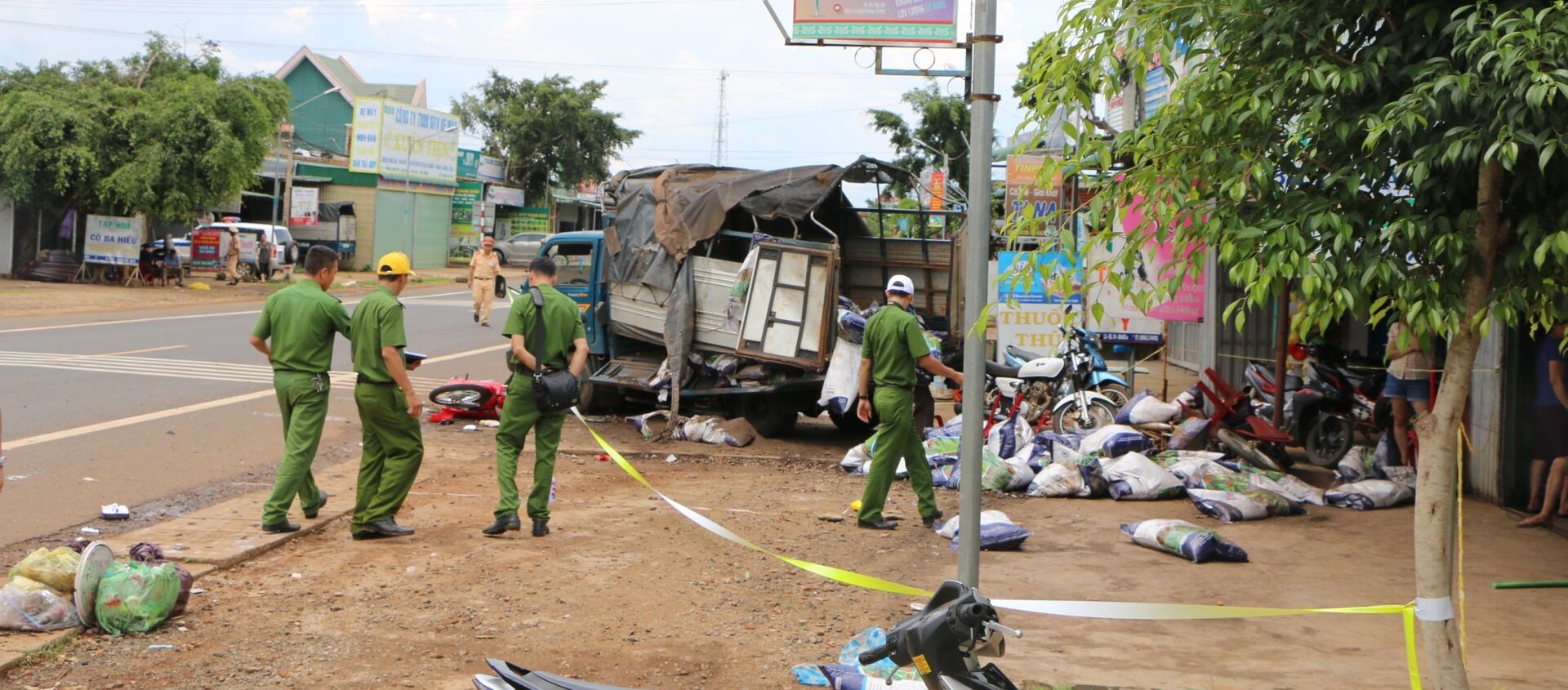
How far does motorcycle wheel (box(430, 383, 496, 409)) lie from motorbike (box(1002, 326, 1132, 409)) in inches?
219

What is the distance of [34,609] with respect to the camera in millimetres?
5613

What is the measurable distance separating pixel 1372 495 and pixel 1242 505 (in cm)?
115

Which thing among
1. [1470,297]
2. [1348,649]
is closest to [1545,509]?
[1348,649]

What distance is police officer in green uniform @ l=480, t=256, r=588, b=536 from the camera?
26.5 ft

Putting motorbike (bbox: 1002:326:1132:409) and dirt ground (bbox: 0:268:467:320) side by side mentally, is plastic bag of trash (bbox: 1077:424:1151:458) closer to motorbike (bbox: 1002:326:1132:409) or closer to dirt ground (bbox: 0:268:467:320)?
motorbike (bbox: 1002:326:1132:409)

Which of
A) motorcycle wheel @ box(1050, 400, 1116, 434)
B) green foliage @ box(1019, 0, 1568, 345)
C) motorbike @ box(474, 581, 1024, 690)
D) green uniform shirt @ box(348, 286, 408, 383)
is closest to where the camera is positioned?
motorbike @ box(474, 581, 1024, 690)

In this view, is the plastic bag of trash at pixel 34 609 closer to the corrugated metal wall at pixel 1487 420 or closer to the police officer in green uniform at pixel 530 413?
the police officer in green uniform at pixel 530 413

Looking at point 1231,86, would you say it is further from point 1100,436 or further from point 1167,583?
point 1100,436

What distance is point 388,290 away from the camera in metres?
7.91

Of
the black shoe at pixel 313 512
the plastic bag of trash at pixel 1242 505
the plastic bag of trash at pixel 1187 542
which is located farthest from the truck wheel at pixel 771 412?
the black shoe at pixel 313 512

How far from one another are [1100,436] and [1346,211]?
24.3 feet

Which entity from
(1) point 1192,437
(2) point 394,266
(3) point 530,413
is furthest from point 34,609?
(1) point 1192,437

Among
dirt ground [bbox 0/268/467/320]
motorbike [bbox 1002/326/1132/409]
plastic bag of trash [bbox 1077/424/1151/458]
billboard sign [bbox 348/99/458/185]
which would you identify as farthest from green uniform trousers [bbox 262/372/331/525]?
billboard sign [bbox 348/99/458/185]

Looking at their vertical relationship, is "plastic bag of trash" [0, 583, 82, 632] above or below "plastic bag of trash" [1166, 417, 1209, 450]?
below
